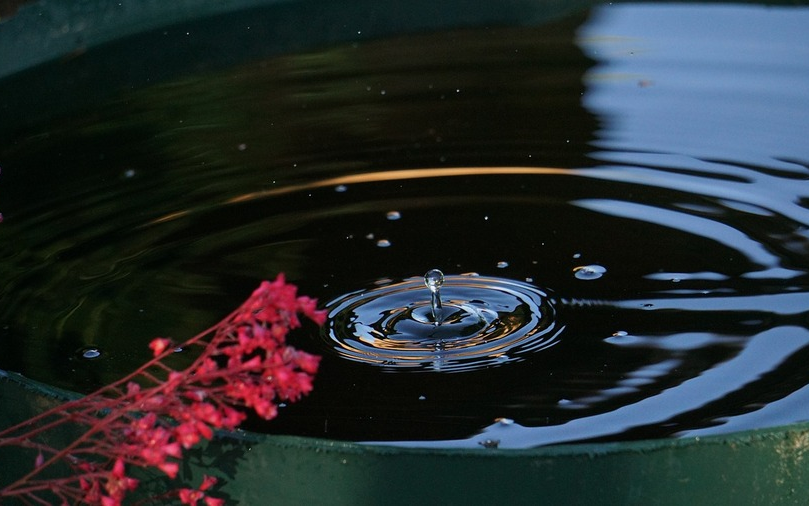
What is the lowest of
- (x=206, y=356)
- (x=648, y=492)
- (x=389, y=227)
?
(x=648, y=492)

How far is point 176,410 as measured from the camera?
1.29 m

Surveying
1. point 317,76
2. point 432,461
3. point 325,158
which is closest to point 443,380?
point 432,461

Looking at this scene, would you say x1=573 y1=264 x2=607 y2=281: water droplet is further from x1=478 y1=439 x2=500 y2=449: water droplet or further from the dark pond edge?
the dark pond edge

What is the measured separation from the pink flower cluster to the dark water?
0.47 m

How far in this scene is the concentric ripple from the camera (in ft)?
6.70

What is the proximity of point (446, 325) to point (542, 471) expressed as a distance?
85 centimetres

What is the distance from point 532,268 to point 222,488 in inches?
42.7

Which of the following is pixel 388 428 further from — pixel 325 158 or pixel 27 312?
pixel 325 158

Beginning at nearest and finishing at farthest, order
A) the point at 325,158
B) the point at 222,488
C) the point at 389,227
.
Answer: the point at 222,488
the point at 389,227
the point at 325,158

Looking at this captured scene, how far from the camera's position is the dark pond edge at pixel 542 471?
51.6 inches

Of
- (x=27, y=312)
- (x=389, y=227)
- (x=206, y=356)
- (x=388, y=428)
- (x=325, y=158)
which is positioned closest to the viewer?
(x=206, y=356)

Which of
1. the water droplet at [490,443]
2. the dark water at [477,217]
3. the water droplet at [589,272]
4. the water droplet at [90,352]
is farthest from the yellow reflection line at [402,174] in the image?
the water droplet at [490,443]

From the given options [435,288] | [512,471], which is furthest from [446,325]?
[512,471]

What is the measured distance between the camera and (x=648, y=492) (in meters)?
1.34
